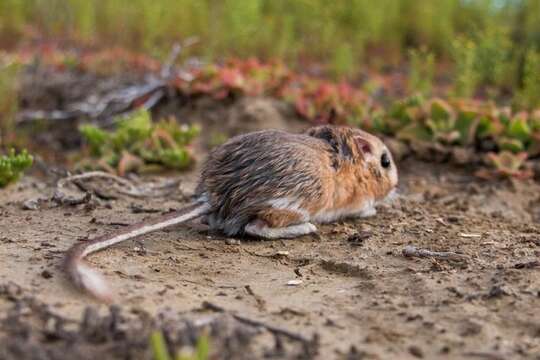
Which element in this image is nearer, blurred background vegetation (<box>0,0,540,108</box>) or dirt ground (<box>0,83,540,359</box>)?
dirt ground (<box>0,83,540,359</box>)

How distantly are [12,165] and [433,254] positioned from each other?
3065 millimetres

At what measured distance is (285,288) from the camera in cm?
356

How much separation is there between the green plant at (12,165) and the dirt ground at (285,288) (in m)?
0.11

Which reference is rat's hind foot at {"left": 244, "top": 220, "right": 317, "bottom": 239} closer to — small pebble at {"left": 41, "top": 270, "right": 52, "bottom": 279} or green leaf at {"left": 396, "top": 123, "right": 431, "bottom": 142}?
small pebble at {"left": 41, "top": 270, "right": 52, "bottom": 279}

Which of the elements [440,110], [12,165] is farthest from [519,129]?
[12,165]

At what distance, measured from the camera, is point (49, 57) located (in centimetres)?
972

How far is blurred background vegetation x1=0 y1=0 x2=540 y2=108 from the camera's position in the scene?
8852mm

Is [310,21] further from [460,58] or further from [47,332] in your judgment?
[47,332]

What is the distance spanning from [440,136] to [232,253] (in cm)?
309

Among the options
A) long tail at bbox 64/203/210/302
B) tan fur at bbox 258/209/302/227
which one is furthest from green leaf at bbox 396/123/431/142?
long tail at bbox 64/203/210/302

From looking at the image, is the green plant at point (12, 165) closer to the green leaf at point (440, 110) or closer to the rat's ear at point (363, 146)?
the rat's ear at point (363, 146)

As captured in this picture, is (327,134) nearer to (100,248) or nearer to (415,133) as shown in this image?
(100,248)

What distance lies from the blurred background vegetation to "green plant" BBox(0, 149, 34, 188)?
3765 mm

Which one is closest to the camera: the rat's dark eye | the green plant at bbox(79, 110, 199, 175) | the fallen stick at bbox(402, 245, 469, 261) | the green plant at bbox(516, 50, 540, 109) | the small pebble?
the small pebble
